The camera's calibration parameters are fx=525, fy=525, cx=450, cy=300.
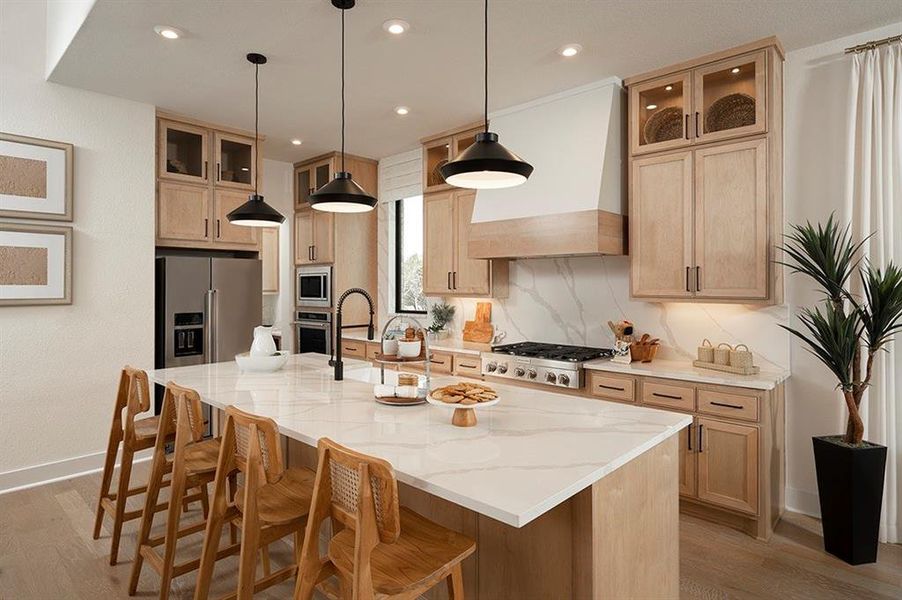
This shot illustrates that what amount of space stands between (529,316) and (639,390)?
1414 millimetres

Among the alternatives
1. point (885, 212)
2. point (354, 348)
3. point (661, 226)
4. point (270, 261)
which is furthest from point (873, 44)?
point (270, 261)

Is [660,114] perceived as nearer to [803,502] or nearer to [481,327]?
[481,327]

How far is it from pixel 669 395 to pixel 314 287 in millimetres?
3857

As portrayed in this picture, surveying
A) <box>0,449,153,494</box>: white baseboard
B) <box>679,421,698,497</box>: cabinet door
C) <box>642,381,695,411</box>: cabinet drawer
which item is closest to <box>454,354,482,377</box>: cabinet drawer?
<box>642,381,695,411</box>: cabinet drawer

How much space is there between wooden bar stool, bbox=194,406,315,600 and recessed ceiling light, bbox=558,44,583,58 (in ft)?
8.83

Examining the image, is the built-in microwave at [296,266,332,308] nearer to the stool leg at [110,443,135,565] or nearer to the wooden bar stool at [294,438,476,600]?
the stool leg at [110,443,135,565]

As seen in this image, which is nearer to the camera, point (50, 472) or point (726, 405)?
point (726, 405)

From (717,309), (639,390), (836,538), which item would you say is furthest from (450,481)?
(717,309)

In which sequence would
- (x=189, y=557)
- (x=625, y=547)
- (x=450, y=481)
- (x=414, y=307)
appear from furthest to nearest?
(x=414, y=307) → (x=189, y=557) → (x=625, y=547) → (x=450, y=481)

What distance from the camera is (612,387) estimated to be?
11.2ft

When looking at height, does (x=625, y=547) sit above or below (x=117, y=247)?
below

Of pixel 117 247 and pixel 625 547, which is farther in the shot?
pixel 117 247

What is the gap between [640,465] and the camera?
1.79 meters

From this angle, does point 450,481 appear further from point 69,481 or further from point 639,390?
point 69,481
